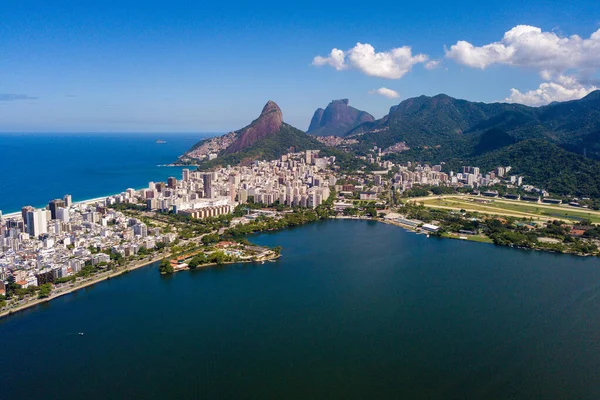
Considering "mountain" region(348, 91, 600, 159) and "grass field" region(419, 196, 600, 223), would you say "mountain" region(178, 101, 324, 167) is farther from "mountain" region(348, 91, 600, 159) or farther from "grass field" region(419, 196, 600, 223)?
"grass field" region(419, 196, 600, 223)

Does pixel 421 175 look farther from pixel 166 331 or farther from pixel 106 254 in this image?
pixel 166 331

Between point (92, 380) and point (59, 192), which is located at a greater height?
point (59, 192)

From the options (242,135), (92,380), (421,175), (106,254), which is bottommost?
(92,380)

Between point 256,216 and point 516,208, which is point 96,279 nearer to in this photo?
point 256,216

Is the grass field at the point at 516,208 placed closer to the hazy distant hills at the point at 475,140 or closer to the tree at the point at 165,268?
the hazy distant hills at the point at 475,140

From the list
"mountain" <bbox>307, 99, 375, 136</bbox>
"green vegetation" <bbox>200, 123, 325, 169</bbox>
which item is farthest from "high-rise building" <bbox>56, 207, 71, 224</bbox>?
"mountain" <bbox>307, 99, 375, 136</bbox>

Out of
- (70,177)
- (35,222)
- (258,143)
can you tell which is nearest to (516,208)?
(35,222)

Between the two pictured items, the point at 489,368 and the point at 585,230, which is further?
the point at 585,230

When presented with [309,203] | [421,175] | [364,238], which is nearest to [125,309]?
[364,238]
